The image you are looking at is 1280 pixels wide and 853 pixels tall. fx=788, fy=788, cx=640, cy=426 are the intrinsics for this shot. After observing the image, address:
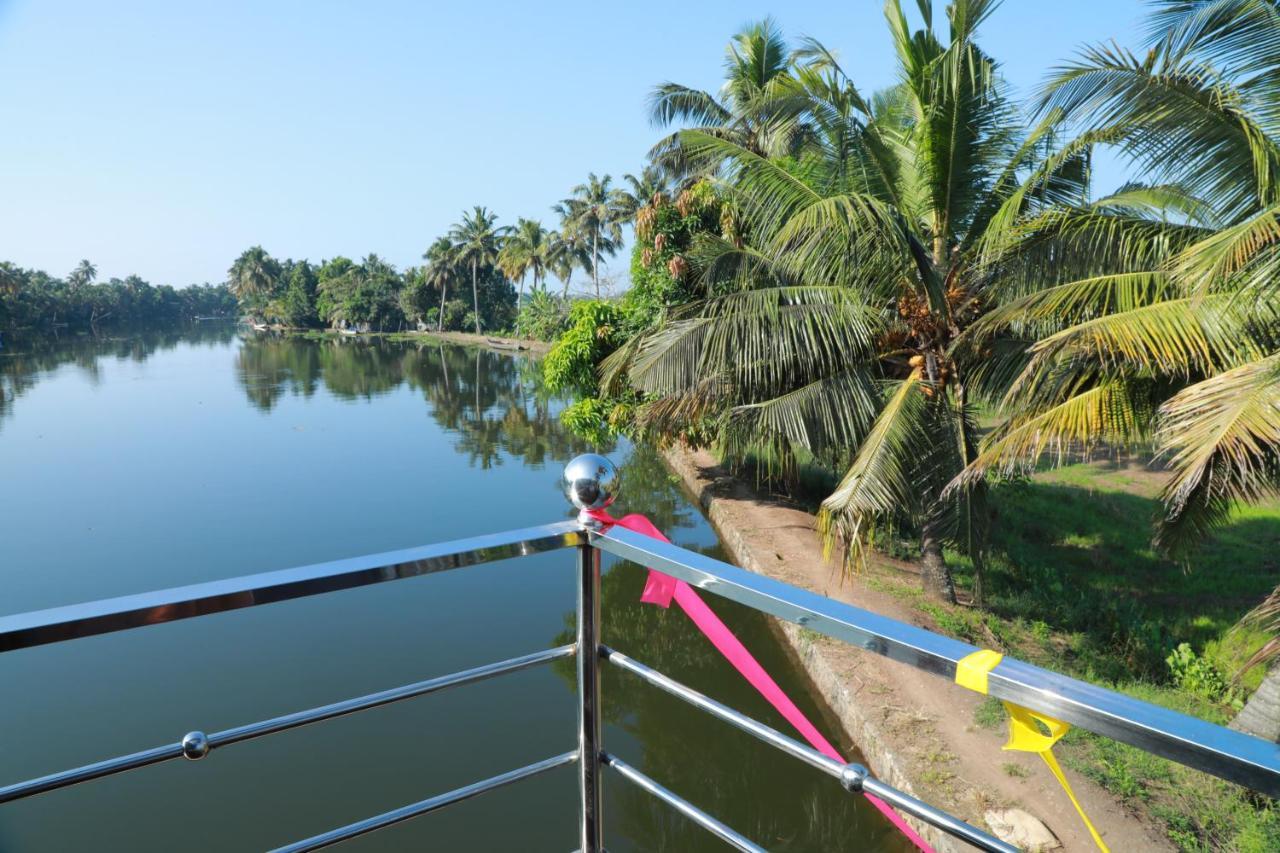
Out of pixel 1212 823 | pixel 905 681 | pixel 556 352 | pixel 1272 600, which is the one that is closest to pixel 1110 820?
pixel 1212 823

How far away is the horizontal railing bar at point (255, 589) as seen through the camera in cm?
104

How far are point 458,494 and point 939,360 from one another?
393 inches

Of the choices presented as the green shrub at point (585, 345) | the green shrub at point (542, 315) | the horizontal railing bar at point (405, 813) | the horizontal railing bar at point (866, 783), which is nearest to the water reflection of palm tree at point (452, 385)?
the green shrub at point (542, 315)

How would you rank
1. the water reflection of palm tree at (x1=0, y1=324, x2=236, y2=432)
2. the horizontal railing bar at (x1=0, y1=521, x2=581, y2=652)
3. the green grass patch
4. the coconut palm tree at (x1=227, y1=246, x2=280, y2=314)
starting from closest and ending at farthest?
the horizontal railing bar at (x1=0, y1=521, x2=581, y2=652)
the green grass patch
the water reflection of palm tree at (x1=0, y1=324, x2=236, y2=432)
the coconut palm tree at (x1=227, y1=246, x2=280, y2=314)

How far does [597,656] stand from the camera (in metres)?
1.59

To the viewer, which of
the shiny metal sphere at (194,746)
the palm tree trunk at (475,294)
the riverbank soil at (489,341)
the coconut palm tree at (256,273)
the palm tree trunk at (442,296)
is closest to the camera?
the shiny metal sphere at (194,746)

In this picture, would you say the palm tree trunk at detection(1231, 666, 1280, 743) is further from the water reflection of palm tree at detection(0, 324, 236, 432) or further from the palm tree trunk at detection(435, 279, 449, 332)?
the palm tree trunk at detection(435, 279, 449, 332)

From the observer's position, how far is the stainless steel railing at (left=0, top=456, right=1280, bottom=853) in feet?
2.43

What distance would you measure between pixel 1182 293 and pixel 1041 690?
5.47 m

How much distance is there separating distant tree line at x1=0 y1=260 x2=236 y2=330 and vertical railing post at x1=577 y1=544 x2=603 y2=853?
218 feet

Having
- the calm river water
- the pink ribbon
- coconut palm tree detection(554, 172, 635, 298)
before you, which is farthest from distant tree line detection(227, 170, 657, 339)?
the pink ribbon

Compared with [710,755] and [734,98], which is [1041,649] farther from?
[734,98]

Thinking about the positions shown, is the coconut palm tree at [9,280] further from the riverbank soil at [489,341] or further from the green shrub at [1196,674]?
the green shrub at [1196,674]

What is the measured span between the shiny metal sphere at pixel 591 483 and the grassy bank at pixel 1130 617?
4613 mm
